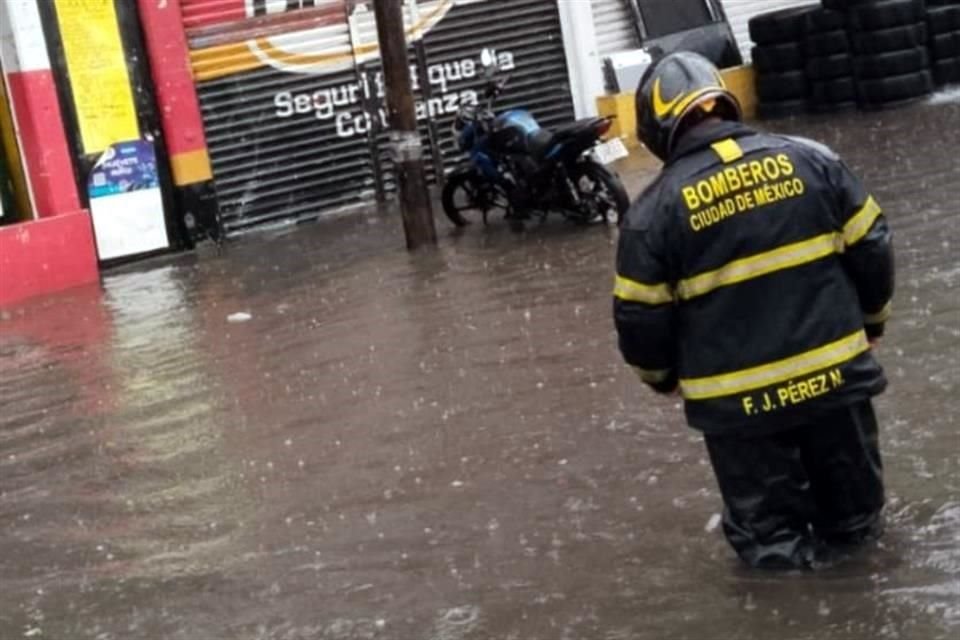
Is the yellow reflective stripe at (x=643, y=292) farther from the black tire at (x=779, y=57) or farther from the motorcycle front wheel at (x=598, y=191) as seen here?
the black tire at (x=779, y=57)

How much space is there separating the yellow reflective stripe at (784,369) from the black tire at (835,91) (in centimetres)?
1384

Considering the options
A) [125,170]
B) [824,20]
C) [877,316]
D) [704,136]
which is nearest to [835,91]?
[824,20]

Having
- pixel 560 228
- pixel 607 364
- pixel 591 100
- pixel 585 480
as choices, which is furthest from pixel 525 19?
pixel 585 480

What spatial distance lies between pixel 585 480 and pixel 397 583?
111 cm

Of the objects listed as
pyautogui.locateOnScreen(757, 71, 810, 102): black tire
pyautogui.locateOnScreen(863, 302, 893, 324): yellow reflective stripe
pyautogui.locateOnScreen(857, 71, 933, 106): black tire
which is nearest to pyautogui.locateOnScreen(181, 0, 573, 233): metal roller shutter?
pyautogui.locateOnScreen(757, 71, 810, 102): black tire

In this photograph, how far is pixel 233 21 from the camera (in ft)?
57.4

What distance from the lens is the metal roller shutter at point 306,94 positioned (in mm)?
17406

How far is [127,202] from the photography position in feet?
53.3

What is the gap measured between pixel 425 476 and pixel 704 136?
2425 mm

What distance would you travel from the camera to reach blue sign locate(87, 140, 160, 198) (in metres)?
16.0

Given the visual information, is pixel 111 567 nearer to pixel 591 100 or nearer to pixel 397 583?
pixel 397 583

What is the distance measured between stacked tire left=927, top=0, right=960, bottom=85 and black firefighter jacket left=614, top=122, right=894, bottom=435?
46.6ft

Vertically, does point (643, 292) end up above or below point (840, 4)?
below

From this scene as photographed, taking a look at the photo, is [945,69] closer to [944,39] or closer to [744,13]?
[944,39]
